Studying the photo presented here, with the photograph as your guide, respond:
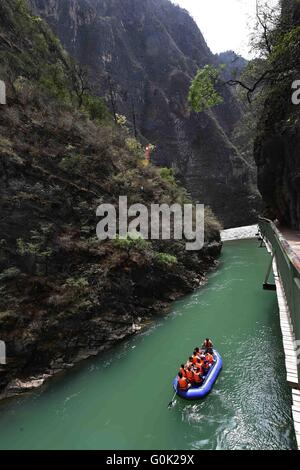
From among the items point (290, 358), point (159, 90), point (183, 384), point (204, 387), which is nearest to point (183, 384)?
point (183, 384)

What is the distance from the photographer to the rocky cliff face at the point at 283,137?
1709 cm

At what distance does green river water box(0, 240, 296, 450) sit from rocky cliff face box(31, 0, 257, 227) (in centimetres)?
5908

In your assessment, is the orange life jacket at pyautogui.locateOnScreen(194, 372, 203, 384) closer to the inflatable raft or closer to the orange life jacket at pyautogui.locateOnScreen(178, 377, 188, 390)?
the inflatable raft

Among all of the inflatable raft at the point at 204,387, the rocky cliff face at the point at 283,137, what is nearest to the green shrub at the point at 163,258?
the rocky cliff face at the point at 283,137

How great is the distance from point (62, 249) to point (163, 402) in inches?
379

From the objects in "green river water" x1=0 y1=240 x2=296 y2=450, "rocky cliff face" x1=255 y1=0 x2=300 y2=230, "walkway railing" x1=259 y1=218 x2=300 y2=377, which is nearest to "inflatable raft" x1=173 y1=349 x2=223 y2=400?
"green river water" x1=0 y1=240 x2=296 y2=450

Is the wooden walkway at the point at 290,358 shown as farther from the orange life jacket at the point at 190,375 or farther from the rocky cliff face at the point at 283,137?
the rocky cliff face at the point at 283,137

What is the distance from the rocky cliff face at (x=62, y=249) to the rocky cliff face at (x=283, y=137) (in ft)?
28.3

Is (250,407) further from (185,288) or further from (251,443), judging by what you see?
(185,288)

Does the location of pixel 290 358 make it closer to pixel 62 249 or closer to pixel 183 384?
pixel 183 384

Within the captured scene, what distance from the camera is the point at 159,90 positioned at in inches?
3356

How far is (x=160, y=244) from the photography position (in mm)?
23656

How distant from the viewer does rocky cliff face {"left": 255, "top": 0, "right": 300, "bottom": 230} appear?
17094 millimetres
